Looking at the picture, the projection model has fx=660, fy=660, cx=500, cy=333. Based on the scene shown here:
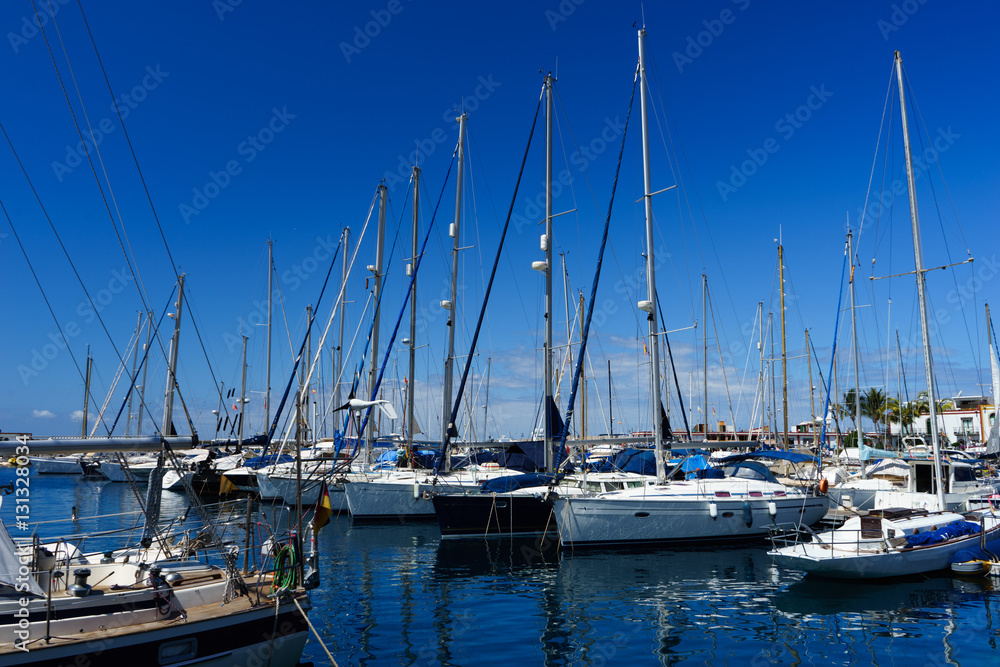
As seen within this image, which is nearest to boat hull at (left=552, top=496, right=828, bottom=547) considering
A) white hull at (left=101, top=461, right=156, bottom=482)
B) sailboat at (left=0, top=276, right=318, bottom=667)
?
sailboat at (left=0, top=276, right=318, bottom=667)

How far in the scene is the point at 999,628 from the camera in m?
14.0

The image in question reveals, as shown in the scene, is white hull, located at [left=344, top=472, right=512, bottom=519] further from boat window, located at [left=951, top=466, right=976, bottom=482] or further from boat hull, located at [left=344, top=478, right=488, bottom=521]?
boat window, located at [left=951, top=466, right=976, bottom=482]

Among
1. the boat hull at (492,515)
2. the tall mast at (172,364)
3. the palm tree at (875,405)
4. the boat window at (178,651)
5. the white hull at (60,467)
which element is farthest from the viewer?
the palm tree at (875,405)

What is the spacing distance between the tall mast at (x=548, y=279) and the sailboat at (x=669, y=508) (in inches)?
151

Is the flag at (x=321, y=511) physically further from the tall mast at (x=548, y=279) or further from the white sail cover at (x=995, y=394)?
the white sail cover at (x=995, y=394)

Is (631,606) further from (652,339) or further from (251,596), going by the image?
(652,339)

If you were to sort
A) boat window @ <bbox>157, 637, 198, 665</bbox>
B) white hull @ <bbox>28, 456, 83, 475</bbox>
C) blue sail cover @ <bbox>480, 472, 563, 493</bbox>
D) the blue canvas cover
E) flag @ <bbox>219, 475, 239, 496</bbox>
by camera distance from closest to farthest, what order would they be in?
boat window @ <bbox>157, 637, 198, 665</bbox>
the blue canvas cover
flag @ <bbox>219, 475, 239, 496</bbox>
blue sail cover @ <bbox>480, 472, 563, 493</bbox>
white hull @ <bbox>28, 456, 83, 475</bbox>

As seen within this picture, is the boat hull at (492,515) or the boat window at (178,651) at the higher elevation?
the boat window at (178,651)

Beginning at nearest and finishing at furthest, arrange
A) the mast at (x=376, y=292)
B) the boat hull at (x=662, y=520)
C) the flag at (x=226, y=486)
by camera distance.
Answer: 1. the boat hull at (x=662, y=520)
2. the flag at (x=226, y=486)
3. the mast at (x=376, y=292)

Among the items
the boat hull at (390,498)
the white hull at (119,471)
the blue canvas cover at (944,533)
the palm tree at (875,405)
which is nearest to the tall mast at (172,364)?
the white hull at (119,471)

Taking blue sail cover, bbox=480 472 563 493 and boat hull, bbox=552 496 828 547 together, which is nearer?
boat hull, bbox=552 496 828 547

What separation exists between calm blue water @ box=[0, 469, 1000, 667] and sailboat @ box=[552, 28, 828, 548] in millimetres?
794

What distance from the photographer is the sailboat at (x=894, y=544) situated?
17.4m

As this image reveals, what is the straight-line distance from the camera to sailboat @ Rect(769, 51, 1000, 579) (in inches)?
684
